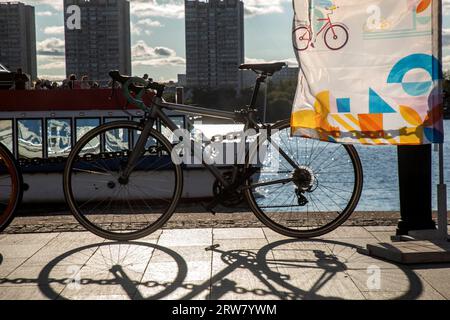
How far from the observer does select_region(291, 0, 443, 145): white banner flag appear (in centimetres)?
439

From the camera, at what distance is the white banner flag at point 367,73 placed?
14.4 feet

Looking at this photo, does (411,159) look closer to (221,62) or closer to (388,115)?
(388,115)

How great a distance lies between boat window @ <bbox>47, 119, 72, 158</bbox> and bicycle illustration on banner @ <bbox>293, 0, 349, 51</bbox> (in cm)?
1267

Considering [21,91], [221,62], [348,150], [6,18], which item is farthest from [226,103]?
[348,150]

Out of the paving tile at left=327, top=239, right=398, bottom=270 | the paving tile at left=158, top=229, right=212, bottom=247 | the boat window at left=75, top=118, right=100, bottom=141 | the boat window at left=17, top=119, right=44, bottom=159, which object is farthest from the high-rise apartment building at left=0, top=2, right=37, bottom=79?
the paving tile at left=327, top=239, right=398, bottom=270

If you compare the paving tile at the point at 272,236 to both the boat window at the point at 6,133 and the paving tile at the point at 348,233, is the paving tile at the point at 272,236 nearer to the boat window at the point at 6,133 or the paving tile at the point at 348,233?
the paving tile at the point at 348,233

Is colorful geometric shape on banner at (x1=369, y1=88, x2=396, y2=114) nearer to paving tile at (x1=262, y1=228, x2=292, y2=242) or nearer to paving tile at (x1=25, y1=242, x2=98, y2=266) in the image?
paving tile at (x1=262, y1=228, x2=292, y2=242)

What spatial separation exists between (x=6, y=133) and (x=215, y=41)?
109 feet

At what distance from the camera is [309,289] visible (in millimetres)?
3641

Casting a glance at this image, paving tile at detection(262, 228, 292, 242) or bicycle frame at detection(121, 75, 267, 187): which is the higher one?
bicycle frame at detection(121, 75, 267, 187)

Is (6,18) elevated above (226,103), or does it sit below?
above

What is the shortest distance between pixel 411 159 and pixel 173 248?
183cm

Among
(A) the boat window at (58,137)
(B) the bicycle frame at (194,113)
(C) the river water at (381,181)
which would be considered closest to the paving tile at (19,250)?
(B) the bicycle frame at (194,113)
